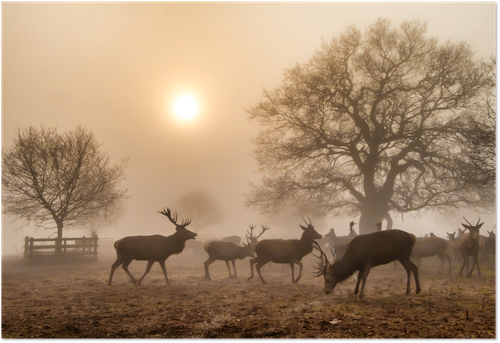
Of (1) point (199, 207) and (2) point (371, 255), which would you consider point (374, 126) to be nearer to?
(2) point (371, 255)

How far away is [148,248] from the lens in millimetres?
13359

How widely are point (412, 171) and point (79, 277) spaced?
1972 cm

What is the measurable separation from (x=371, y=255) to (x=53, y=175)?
73.8 feet

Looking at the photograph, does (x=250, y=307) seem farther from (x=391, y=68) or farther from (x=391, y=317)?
(x=391, y=68)

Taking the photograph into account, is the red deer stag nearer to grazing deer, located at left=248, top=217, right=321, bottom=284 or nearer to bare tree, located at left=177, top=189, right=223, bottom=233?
grazing deer, located at left=248, top=217, right=321, bottom=284

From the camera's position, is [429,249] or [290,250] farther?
[429,249]

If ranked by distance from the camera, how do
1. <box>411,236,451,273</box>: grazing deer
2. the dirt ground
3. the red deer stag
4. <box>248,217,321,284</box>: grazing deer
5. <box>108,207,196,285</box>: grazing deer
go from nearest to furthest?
the dirt ground < <box>248,217,321,284</box>: grazing deer < <box>108,207,196,285</box>: grazing deer < <box>411,236,451,273</box>: grazing deer < the red deer stag

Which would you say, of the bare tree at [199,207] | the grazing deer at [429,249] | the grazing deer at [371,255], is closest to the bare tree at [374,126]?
the grazing deer at [429,249]

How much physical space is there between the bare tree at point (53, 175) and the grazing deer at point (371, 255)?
18.6 m

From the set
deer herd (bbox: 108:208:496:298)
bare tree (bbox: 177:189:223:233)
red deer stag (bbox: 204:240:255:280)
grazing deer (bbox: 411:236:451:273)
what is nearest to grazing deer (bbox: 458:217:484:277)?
deer herd (bbox: 108:208:496:298)

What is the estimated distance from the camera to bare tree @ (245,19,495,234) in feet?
60.4

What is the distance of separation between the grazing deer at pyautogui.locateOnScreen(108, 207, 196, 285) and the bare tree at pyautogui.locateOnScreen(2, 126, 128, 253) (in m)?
10.7

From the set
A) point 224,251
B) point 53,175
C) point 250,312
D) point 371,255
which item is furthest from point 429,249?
point 53,175

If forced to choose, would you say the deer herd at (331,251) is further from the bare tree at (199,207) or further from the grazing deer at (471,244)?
the bare tree at (199,207)
